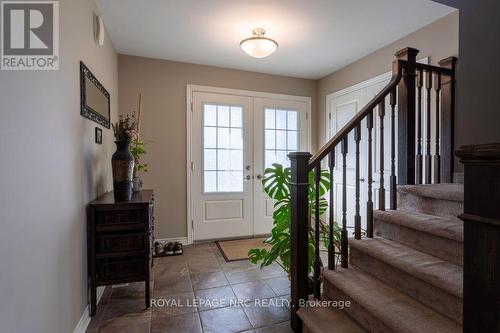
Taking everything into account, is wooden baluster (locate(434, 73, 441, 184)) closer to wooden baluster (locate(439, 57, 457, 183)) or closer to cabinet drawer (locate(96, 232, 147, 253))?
wooden baluster (locate(439, 57, 457, 183))

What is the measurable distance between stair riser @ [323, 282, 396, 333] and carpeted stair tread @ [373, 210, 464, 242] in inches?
23.0

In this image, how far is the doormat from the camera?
127 inches

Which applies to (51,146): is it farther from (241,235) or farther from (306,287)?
(241,235)

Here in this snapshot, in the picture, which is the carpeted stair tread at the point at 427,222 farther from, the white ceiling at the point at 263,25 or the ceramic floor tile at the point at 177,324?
the white ceiling at the point at 263,25

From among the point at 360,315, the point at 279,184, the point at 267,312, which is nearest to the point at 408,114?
the point at 279,184

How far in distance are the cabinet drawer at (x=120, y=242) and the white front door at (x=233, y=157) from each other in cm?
166

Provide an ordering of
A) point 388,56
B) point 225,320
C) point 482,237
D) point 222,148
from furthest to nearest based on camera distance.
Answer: point 222,148 → point 388,56 → point 225,320 → point 482,237

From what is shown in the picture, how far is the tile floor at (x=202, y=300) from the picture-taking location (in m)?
1.89

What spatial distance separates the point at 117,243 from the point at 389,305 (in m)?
1.85

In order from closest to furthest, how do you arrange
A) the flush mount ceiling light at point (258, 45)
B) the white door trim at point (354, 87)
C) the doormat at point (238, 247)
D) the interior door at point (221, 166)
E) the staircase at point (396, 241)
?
the staircase at point (396, 241), the flush mount ceiling light at point (258, 45), the white door trim at point (354, 87), the doormat at point (238, 247), the interior door at point (221, 166)

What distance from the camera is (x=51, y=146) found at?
4.68ft

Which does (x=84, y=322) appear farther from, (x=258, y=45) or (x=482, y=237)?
(x=258, y=45)

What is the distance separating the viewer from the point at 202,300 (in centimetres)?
223

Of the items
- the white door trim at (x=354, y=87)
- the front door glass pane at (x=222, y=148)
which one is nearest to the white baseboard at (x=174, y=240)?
the front door glass pane at (x=222, y=148)
